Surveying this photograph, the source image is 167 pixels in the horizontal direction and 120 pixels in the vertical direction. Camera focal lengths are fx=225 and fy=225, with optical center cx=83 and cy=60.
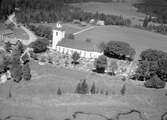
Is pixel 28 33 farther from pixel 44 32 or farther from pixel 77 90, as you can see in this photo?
pixel 77 90

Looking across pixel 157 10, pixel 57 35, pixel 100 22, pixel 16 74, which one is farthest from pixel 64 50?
pixel 157 10

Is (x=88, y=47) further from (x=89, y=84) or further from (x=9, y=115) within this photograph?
(x=9, y=115)

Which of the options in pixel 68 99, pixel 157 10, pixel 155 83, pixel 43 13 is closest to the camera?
pixel 68 99

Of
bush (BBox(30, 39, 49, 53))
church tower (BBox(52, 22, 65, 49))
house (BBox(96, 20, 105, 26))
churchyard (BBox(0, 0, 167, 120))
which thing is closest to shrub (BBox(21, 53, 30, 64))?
churchyard (BBox(0, 0, 167, 120))

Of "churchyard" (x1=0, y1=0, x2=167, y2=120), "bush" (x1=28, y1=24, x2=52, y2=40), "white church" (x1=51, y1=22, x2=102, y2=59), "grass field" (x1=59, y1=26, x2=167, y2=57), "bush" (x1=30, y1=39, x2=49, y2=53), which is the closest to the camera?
"churchyard" (x1=0, y1=0, x2=167, y2=120)

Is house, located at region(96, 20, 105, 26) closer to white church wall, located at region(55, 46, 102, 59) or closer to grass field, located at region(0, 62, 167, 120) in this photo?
white church wall, located at region(55, 46, 102, 59)

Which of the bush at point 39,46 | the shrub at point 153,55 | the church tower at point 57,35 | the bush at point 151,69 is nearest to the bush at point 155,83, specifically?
the bush at point 151,69

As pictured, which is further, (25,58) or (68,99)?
(25,58)
